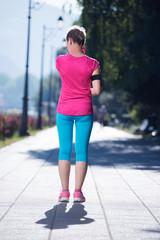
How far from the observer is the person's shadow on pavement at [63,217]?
477 centimetres

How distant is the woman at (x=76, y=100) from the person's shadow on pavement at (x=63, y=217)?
0.47 meters

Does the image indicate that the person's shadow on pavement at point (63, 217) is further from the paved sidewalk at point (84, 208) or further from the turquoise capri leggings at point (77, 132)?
the turquoise capri leggings at point (77, 132)

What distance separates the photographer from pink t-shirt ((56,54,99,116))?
595 centimetres

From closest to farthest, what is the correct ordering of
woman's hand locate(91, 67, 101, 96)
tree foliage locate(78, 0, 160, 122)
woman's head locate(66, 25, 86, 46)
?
woman's hand locate(91, 67, 101, 96) → woman's head locate(66, 25, 86, 46) → tree foliage locate(78, 0, 160, 122)

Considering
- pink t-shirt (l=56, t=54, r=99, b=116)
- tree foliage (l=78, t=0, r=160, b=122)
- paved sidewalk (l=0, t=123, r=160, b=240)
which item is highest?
tree foliage (l=78, t=0, r=160, b=122)

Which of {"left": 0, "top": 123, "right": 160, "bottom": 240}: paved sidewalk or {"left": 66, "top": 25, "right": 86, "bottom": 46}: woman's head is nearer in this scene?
{"left": 0, "top": 123, "right": 160, "bottom": 240}: paved sidewalk

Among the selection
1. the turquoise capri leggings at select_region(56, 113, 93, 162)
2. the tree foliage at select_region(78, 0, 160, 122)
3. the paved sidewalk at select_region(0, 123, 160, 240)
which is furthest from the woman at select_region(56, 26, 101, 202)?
the tree foliage at select_region(78, 0, 160, 122)

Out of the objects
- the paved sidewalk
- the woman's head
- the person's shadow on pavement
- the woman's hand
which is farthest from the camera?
the woman's head

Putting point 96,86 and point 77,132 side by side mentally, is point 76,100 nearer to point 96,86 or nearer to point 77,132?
point 96,86

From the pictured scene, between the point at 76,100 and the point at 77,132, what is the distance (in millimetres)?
399

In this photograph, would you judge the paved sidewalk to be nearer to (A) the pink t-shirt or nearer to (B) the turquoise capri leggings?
(B) the turquoise capri leggings

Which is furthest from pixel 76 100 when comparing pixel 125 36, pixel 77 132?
pixel 125 36

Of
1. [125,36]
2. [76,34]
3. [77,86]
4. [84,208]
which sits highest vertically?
[125,36]

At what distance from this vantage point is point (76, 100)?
19.5 feet
